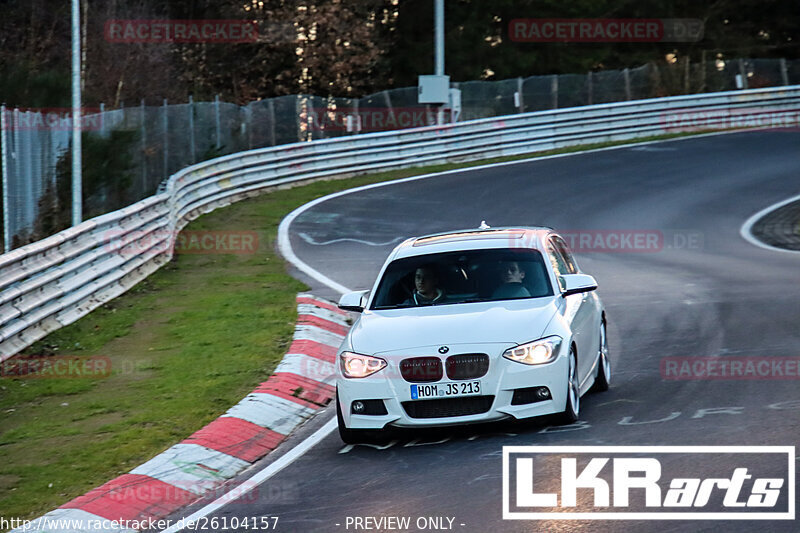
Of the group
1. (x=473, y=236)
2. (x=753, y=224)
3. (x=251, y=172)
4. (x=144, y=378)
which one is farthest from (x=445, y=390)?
(x=251, y=172)

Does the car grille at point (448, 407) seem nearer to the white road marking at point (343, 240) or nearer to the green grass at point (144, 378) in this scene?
the green grass at point (144, 378)

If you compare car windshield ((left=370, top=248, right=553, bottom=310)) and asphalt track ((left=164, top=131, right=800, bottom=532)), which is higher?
car windshield ((left=370, top=248, right=553, bottom=310))

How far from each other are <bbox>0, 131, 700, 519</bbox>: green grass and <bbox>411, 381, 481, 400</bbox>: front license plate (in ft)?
7.06

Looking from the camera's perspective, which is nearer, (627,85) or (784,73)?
(627,85)

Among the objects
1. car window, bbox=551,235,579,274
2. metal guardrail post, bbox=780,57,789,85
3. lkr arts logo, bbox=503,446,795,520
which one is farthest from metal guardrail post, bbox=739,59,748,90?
lkr arts logo, bbox=503,446,795,520

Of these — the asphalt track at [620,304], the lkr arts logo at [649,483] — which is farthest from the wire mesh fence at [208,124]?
the lkr arts logo at [649,483]

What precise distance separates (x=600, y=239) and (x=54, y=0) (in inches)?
959

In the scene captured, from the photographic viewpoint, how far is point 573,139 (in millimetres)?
35469

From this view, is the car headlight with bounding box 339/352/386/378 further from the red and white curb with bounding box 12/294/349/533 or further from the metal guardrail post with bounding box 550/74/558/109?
the metal guardrail post with bounding box 550/74/558/109

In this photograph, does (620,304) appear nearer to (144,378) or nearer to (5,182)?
(144,378)

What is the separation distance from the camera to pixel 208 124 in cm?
2820

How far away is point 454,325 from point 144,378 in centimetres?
418

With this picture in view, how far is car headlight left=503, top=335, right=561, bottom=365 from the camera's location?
906 centimetres

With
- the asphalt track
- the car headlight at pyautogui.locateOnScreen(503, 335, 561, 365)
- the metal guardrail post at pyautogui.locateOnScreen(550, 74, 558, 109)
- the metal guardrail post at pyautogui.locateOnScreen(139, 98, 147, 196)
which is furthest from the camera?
the metal guardrail post at pyautogui.locateOnScreen(550, 74, 558, 109)
